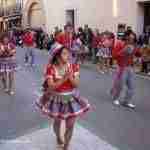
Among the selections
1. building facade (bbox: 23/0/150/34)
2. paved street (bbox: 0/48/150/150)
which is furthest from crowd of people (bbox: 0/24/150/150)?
building facade (bbox: 23/0/150/34)

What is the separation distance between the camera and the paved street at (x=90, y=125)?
6.11m

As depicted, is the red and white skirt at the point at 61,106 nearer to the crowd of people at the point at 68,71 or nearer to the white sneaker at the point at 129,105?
the crowd of people at the point at 68,71

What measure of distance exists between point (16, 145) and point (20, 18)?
37426 mm

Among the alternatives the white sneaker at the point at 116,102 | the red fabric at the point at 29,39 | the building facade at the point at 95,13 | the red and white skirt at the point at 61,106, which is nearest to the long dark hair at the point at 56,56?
the red and white skirt at the point at 61,106

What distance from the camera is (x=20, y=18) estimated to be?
140 feet

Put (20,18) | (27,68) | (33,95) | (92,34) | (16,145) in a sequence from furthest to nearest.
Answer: (20,18), (92,34), (27,68), (33,95), (16,145)

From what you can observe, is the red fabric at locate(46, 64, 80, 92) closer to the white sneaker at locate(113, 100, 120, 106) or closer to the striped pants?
the striped pants

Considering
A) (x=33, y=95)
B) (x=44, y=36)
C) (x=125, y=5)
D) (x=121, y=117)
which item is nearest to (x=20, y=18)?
Result: (x=44, y=36)

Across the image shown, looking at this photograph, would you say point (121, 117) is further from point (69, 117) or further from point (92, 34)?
point (92, 34)

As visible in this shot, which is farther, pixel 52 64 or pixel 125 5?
pixel 125 5

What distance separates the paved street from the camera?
611cm

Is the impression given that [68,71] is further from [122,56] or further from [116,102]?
[116,102]

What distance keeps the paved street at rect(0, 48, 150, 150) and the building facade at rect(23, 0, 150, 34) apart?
934 centimetres

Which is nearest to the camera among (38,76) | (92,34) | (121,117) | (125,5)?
(121,117)
